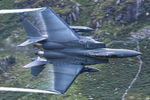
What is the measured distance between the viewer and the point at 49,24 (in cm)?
5012

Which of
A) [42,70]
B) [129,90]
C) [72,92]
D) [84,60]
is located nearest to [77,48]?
[84,60]

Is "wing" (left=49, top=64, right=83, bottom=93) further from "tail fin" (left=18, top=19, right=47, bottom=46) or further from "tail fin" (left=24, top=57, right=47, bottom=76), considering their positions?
"tail fin" (left=18, top=19, right=47, bottom=46)

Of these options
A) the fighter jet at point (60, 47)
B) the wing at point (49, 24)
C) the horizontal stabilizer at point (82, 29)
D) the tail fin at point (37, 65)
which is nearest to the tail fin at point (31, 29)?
the fighter jet at point (60, 47)

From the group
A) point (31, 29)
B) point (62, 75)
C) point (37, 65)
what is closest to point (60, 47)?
point (62, 75)

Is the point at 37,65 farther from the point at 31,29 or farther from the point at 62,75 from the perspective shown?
the point at 31,29

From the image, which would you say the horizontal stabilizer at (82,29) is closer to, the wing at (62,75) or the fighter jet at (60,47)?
the fighter jet at (60,47)

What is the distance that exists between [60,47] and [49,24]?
5099mm

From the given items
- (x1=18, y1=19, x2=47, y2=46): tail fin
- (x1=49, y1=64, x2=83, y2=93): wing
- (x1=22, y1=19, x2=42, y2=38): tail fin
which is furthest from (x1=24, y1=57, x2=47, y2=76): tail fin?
(x1=22, y1=19, x2=42, y2=38): tail fin

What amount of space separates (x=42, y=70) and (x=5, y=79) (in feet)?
512

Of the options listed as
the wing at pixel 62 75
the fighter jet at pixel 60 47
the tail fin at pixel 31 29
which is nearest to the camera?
the fighter jet at pixel 60 47

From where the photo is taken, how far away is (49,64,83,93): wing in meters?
46.5

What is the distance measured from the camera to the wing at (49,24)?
48.7m

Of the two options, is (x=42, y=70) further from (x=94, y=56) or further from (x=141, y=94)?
(x=141, y=94)

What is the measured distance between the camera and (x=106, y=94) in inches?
7180
